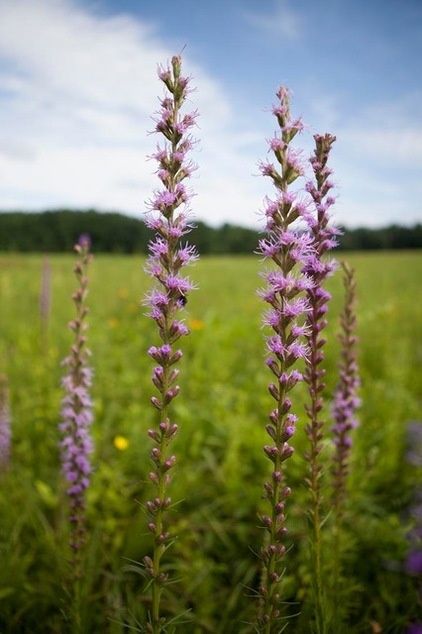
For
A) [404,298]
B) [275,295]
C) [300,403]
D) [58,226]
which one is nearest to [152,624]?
[275,295]

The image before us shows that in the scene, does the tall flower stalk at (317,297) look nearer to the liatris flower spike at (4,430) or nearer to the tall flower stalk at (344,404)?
the tall flower stalk at (344,404)

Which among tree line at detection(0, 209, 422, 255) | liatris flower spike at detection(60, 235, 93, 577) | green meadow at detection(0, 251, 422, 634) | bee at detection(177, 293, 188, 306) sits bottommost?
green meadow at detection(0, 251, 422, 634)

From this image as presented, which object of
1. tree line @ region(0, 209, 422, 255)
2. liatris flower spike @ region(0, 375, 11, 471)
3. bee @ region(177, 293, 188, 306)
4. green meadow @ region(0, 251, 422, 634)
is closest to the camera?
bee @ region(177, 293, 188, 306)

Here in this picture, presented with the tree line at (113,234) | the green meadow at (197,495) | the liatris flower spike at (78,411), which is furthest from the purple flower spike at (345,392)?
the tree line at (113,234)

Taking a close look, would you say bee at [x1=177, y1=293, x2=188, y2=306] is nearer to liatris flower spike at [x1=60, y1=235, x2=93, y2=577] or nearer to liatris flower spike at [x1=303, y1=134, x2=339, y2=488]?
liatris flower spike at [x1=303, y1=134, x2=339, y2=488]

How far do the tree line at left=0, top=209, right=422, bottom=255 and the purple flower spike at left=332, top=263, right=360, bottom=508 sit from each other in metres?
36.0

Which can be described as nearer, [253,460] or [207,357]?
[253,460]

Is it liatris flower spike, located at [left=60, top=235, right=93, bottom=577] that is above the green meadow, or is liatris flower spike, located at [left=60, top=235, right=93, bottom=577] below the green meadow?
above

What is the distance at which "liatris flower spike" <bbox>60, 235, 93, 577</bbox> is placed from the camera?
2.58 metres

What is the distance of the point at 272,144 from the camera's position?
182 centimetres

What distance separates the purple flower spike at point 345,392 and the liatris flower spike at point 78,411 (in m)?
1.39

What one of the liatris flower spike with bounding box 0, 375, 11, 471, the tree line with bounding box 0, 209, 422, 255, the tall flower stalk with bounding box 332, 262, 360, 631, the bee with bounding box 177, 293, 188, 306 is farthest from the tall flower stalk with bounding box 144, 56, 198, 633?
the tree line with bounding box 0, 209, 422, 255

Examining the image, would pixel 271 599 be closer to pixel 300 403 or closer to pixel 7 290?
pixel 300 403

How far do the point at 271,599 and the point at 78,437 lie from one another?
1.37 m
